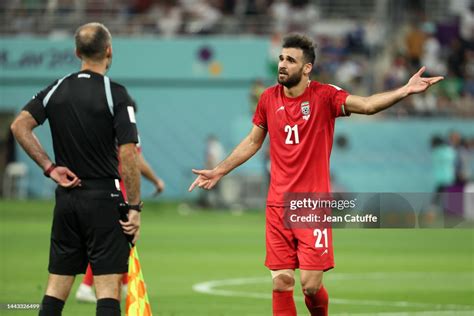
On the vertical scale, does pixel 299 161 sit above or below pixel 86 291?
above

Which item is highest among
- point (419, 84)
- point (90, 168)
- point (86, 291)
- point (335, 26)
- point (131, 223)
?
point (335, 26)

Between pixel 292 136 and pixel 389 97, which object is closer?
pixel 389 97

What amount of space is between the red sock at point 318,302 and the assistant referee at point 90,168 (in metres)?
1.99

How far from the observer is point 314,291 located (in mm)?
10008

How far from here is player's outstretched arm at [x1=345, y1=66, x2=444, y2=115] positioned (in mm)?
9344

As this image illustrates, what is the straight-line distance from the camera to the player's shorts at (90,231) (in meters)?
8.77

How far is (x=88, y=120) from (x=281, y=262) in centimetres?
234

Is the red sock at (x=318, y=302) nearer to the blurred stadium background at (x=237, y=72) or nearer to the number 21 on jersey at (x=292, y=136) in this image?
the number 21 on jersey at (x=292, y=136)

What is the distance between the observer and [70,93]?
28.9 feet

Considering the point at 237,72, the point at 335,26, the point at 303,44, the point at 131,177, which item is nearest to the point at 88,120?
the point at 131,177

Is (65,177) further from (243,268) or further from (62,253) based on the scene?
(243,268)

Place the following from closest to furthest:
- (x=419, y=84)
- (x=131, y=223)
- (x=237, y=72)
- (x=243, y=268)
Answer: (x=131, y=223) < (x=419, y=84) < (x=243, y=268) < (x=237, y=72)

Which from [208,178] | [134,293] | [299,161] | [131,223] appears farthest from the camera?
[208,178]

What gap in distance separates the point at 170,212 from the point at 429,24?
42.4ft
